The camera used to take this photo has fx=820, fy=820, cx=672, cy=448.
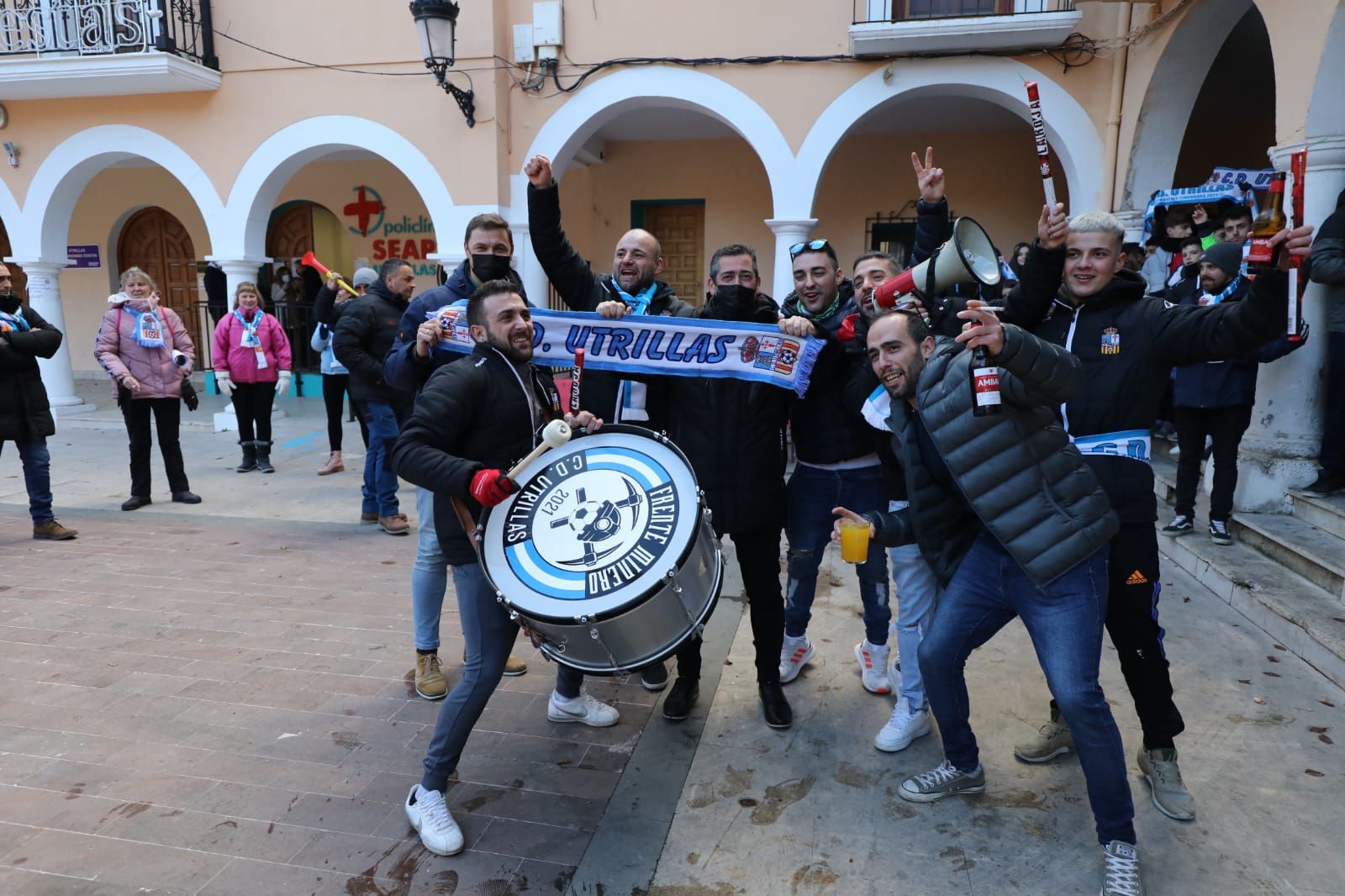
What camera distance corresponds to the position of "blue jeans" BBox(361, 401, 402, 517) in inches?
249

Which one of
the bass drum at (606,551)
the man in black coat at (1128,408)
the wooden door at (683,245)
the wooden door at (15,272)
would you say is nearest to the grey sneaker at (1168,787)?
the man in black coat at (1128,408)

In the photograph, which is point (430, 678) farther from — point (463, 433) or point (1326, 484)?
point (1326, 484)

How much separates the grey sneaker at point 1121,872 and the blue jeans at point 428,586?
2.76 m

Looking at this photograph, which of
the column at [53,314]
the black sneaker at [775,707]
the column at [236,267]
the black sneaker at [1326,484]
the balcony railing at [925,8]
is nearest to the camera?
the black sneaker at [775,707]

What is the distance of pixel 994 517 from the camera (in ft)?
8.28

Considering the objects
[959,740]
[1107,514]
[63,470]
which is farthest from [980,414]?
[63,470]

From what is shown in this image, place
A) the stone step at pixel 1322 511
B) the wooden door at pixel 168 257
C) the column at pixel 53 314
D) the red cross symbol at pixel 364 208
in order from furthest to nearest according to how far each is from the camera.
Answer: the wooden door at pixel 168 257 → the red cross symbol at pixel 364 208 → the column at pixel 53 314 → the stone step at pixel 1322 511

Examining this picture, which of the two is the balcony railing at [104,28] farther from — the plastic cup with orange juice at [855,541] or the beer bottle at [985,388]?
the beer bottle at [985,388]

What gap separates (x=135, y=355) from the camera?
6930mm

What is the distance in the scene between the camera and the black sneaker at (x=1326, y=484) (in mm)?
5379

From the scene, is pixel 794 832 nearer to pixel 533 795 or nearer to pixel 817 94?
pixel 533 795

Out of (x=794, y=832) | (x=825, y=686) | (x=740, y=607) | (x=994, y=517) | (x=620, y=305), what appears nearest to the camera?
(x=994, y=517)

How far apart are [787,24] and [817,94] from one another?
83 centimetres

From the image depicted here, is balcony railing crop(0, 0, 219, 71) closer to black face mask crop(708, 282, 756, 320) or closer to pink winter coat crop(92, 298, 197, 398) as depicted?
pink winter coat crop(92, 298, 197, 398)
